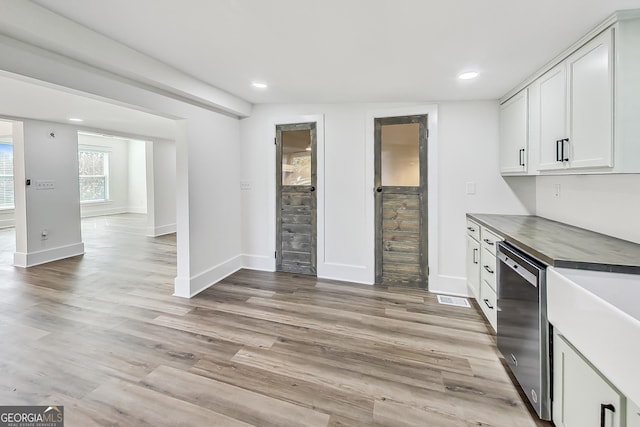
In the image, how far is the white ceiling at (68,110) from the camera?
306 cm

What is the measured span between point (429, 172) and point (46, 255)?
5.81 metres

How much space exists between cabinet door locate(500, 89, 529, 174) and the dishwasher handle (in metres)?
1.09

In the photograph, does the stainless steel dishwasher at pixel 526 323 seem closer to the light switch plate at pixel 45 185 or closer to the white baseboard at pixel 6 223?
the light switch plate at pixel 45 185

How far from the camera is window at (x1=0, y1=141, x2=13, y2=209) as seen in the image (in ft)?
25.4

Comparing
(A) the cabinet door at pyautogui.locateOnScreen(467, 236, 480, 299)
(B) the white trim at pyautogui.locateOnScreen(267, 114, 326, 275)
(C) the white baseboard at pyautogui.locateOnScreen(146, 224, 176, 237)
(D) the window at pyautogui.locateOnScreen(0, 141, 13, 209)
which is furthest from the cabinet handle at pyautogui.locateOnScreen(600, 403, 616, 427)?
(D) the window at pyautogui.locateOnScreen(0, 141, 13, 209)

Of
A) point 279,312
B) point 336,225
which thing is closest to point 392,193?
point 336,225

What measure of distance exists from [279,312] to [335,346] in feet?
2.63

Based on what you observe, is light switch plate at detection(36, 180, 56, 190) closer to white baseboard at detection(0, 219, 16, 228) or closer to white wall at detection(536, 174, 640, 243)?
white baseboard at detection(0, 219, 16, 228)

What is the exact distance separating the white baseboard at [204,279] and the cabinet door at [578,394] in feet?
10.5

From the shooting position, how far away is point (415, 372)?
6.68 ft

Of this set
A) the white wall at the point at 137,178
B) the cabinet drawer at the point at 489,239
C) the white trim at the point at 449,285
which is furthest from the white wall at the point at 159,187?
the cabinet drawer at the point at 489,239

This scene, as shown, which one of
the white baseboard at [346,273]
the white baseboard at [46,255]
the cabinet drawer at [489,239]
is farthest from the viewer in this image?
the white baseboard at [46,255]

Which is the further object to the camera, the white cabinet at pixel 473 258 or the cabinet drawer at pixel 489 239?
the white cabinet at pixel 473 258

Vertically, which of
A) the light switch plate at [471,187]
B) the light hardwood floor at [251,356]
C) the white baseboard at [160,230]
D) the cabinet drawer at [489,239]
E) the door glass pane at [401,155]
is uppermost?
the door glass pane at [401,155]
